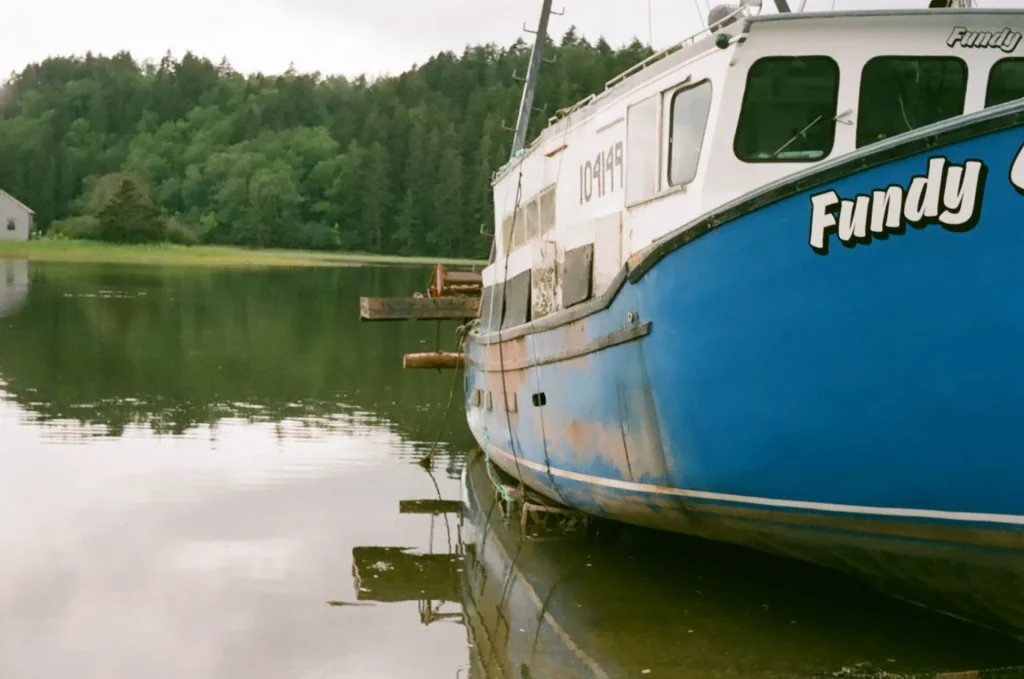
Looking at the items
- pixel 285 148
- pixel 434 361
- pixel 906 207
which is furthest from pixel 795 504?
pixel 285 148

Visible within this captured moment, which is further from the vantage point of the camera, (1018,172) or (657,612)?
(657,612)

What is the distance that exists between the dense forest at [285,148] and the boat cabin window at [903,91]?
337 feet

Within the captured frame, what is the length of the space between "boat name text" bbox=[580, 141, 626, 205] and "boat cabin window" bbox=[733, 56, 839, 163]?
149cm

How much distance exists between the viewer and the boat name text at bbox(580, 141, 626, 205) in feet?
32.9

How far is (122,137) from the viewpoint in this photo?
175750 millimetres

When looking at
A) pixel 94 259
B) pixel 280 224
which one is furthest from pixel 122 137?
pixel 94 259

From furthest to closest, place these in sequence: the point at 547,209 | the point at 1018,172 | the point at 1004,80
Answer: the point at 547,209 < the point at 1004,80 < the point at 1018,172

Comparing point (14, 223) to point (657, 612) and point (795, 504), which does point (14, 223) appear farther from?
point (795, 504)

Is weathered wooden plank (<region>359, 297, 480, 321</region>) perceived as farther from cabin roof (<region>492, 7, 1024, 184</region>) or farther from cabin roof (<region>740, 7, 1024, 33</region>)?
cabin roof (<region>740, 7, 1024, 33</region>)

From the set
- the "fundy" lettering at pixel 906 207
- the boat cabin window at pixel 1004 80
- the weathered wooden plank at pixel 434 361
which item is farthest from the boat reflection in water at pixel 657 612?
the weathered wooden plank at pixel 434 361

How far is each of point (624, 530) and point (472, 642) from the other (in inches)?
118

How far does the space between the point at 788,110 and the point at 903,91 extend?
771mm

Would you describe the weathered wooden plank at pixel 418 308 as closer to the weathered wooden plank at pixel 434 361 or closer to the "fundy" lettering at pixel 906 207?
→ the weathered wooden plank at pixel 434 361

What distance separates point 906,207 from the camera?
668 centimetres
